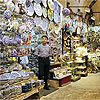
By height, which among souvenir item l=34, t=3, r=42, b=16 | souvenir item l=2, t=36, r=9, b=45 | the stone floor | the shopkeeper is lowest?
the stone floor

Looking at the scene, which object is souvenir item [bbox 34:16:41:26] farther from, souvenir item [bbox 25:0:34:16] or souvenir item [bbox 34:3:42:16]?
souvenir item [bbox 25:0:34:16]

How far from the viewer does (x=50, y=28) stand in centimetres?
616

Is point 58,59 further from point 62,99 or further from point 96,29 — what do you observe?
point 96,29

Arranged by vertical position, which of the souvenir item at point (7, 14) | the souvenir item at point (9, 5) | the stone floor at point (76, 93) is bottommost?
the stone floor at point (76, 93)

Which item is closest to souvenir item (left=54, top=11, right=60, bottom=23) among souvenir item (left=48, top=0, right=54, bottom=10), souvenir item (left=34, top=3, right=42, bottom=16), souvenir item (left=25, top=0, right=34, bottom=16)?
souvenir item (left=48, top=0, right=54, bottom=10)

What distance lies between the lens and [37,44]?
18.2 ft

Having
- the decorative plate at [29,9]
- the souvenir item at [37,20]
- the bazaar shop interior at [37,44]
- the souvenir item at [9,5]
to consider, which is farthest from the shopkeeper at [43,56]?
the souvenir item at [9,5]

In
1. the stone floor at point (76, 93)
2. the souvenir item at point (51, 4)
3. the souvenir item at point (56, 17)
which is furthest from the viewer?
the souvenir item at point (56, 17)

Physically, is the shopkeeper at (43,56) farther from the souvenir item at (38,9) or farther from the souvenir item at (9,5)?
the souvenir item at (9,5)

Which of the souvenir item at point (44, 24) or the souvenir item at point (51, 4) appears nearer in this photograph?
the souvenir item at point (44, 24)

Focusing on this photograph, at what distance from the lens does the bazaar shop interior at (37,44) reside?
3.86m

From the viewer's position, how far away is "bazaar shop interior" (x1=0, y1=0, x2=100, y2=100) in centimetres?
386

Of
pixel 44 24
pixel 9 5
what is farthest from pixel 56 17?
pixel 9 5

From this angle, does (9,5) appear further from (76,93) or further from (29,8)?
(76,93)
